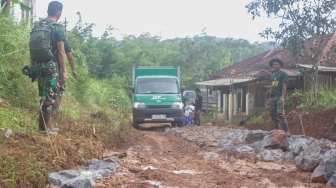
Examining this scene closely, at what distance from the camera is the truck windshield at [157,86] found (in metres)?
15.6

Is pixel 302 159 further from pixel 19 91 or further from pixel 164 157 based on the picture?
pixel 19 91

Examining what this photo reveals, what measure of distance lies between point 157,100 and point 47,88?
31.3ft

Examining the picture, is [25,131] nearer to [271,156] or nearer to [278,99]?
[271,156]

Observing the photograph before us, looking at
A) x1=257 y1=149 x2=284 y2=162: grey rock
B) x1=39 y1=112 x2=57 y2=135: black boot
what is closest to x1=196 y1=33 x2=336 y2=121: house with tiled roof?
x1=257 y1=149 x2=284 y2=162: grey rock

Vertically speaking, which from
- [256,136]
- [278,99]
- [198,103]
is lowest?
[256,136]

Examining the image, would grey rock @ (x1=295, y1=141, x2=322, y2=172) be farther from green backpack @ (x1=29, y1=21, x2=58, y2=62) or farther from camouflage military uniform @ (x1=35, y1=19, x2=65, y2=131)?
green backpack @ (x1=29, y1=21, x2=58, y2=62)

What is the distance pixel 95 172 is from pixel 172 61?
4218 centimetres

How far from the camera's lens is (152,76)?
16172mm

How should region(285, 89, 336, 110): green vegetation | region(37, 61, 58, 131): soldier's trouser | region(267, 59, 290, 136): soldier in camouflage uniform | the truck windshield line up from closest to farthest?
1. region(37, 61, 58, 131): soldier's trouser
2. region(267, 59, 290, 136): soldier in camouflage uniform
3. region(285, 89, 336, 110): green vegetation
4. the truck windshield

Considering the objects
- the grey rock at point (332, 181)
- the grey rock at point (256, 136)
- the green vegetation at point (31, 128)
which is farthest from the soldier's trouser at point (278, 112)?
the grey rock at point (332, 181)

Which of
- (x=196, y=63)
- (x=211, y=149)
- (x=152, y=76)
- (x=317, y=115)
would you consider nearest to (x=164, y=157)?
(x=211, y=149)

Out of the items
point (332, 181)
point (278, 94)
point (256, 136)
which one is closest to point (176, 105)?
point (278, 94)

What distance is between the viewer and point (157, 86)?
15.8 m

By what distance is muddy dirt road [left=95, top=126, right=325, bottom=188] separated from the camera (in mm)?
4809
